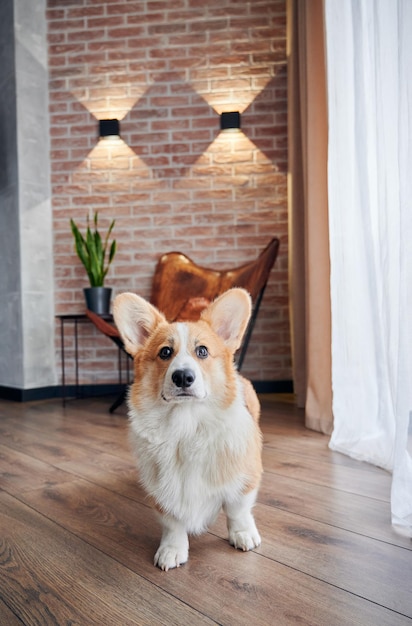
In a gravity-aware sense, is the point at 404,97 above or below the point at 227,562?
above

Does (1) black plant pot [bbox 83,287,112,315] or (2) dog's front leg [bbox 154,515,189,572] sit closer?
(2) dog's front leg [bbox 154,515,189,572]

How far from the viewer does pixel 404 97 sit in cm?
141

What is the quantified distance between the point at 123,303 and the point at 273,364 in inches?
105

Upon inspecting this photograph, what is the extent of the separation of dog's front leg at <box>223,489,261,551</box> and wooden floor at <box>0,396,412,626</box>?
25mm

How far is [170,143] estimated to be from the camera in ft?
12.5

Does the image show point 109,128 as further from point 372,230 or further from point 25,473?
point 25,473

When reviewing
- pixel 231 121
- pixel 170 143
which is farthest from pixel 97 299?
pixel 231 121

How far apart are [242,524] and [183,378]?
1.42ft

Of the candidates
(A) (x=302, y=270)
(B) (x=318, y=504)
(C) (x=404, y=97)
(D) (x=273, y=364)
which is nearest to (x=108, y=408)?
(D) (x=273, y=364)

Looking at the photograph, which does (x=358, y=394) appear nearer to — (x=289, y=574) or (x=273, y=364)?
(x=289, y=574)

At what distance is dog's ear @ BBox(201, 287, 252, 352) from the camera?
1.24 metres

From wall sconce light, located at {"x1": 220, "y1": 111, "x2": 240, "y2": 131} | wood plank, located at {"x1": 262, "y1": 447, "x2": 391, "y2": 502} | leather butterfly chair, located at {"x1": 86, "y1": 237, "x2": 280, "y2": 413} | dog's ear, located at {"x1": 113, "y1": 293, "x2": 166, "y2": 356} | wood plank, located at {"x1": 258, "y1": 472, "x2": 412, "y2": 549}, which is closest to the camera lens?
dog's ear, located at {"x1": 113, "y1": 293, "x2": 166, "y2": 356}

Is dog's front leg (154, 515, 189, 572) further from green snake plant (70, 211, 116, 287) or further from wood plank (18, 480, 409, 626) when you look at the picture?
green snake plant (70, 211, 116, 287)

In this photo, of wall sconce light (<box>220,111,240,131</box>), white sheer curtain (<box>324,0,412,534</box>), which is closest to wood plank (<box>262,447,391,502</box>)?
white sheer curtain (<box>324,0,412,534</box>)
